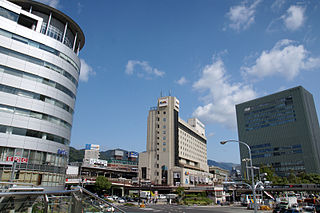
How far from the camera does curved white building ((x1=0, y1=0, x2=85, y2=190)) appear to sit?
1268 inches

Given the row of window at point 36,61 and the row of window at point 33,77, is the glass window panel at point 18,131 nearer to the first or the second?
the row of window at point 33,77

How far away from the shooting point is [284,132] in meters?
143

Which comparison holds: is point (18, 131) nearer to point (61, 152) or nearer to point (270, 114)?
point (61, 152)

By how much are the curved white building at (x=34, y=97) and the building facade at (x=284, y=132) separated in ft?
453

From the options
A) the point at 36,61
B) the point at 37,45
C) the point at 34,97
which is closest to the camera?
the point at 34,97

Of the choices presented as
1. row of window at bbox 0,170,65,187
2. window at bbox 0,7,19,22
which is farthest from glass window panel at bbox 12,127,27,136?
window at bbox 0,7,19,22

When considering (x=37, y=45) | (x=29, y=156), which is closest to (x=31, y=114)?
(x=29, y=156)

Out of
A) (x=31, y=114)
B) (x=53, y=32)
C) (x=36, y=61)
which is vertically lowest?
(x=31, y=114)

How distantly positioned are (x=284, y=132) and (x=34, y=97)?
14653 cm

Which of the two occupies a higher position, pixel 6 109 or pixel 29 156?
pixel 6 109

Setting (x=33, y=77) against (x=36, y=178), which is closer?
(x=36, y=178)

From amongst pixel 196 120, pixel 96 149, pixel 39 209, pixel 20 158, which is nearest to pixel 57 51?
pixel 20 158

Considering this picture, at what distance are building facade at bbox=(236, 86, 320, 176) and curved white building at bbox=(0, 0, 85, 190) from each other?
13793 centimetres

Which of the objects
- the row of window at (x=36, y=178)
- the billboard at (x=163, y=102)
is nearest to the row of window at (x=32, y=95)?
the row of window at (x=36, y=178)
